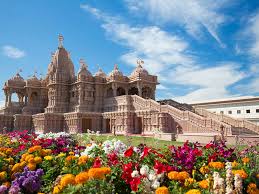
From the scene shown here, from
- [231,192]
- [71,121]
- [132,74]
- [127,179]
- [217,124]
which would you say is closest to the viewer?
[231,192]

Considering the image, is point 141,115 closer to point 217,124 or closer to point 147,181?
point 217,124

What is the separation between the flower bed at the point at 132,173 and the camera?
4922 millimetres

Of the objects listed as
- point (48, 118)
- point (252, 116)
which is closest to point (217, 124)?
point (252, 116)

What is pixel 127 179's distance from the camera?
5508 mm

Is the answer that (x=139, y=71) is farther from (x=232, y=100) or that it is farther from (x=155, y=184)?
(x=155, y=184)

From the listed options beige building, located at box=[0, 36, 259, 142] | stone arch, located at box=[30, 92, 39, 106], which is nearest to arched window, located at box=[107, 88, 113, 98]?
beige building, located at box=[0, 36, 259, 142]

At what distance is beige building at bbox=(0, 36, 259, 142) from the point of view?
109ft

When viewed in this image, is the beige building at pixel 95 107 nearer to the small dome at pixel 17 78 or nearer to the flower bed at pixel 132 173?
the small dome at pixel 17 78

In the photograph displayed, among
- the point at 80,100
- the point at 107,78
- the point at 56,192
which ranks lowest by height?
the point at 56,192

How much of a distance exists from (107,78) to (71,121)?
381 inches

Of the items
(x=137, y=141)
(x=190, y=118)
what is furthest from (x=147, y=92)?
(x=137, y=141)

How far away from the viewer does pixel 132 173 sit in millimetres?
5262

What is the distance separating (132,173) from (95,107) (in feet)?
131

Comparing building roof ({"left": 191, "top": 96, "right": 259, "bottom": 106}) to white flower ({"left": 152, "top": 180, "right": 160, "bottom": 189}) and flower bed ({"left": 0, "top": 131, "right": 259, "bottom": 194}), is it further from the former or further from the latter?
white flower ({"left": 152, "top": 180, "right": 160, "bottom": 189})
